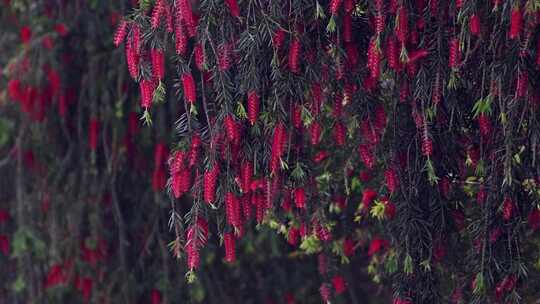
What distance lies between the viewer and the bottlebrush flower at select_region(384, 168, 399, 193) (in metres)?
3.00

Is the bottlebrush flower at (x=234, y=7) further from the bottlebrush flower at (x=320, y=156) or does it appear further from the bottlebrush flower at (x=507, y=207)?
the bottlebrush flower at (x=507, y=207)

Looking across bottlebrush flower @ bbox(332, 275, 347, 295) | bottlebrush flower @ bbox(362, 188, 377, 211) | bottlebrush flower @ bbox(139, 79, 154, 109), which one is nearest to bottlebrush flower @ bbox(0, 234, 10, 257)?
bottlebrush flower @ bbox(332, 275, 347, 295)

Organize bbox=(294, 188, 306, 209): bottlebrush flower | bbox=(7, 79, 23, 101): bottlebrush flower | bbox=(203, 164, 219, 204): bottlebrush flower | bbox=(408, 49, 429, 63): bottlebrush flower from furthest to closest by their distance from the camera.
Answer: bbox=(7, 79, 23, 101): bottlebrush flower
bbox=(294, 188, 306, 209): bottlebrush flower
bbox=(408, 49, 429, 63): bottlebrush flower
bbox=(203, 164, 219, 204): bottlebrush flower

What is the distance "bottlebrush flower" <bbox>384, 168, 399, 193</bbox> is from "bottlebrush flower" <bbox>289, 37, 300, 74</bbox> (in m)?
0.45

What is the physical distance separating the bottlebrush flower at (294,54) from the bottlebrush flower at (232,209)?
42cm

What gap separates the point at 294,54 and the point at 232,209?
49 cm

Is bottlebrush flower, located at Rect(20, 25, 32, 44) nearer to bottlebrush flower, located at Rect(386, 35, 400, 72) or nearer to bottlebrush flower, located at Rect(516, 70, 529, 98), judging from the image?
bottlebrush flower, located at Rect(386, 35, 400, 72)

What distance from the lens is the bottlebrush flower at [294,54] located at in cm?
281

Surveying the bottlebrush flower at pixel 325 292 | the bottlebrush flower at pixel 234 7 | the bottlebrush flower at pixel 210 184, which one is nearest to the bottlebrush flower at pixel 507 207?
the bottlebrush flower at pixel 325 292

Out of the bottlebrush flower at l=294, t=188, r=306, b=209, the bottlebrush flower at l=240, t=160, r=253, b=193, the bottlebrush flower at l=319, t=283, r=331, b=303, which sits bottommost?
the bottlebrush flower at l=319, t=283, r=331, b=303

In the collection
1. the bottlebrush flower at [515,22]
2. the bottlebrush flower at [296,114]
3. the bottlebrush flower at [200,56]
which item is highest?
the bottlebrush flower at [515,22]

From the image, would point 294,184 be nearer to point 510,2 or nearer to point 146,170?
point 510,2

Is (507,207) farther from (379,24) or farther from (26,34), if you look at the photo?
(26,34)

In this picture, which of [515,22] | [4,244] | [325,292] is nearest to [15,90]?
[4,244]
